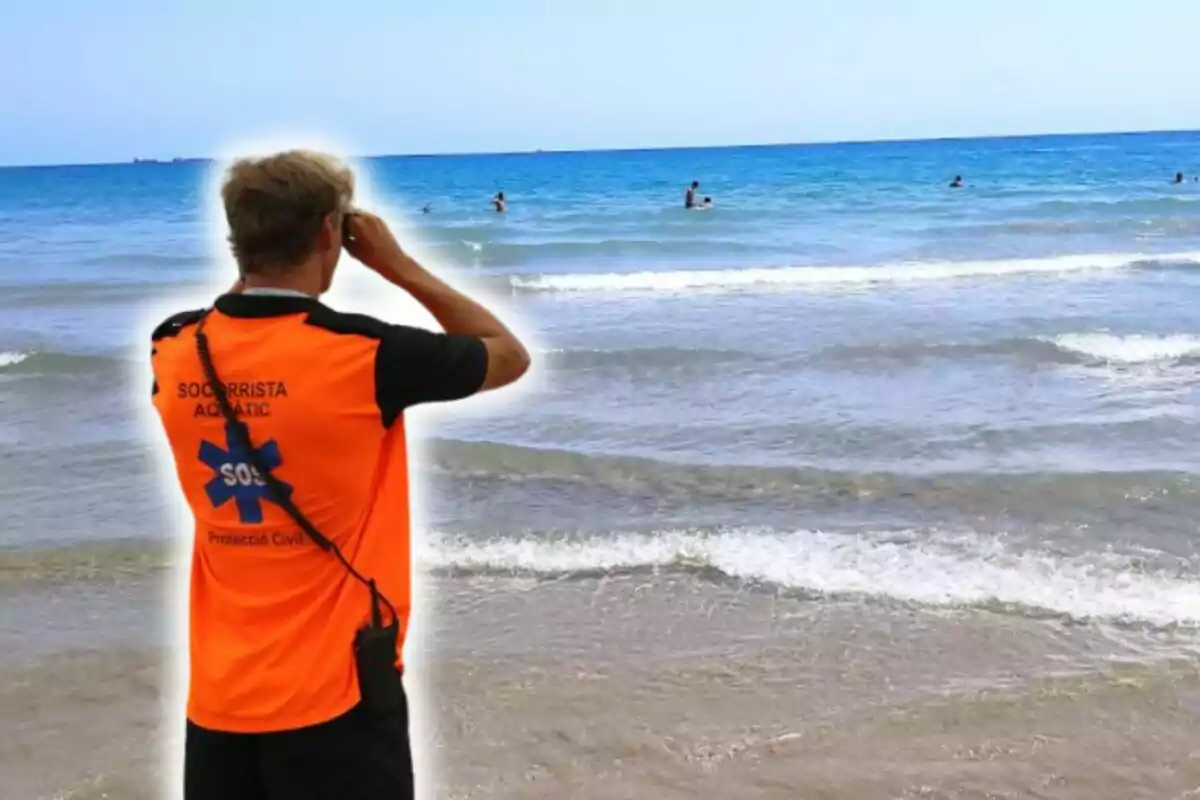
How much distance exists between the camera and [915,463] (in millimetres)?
8477

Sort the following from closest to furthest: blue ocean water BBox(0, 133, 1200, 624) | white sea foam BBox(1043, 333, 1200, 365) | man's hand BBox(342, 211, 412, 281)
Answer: man's hand BBox(342, 211, 412, 281) < blue ocean water BBox(0, 133, 1200, 624) < white sea foam BBox(1043, 333, 1200, 365)

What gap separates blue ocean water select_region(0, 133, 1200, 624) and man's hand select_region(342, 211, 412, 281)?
246 millimetres

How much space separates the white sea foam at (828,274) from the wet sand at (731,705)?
15.2m

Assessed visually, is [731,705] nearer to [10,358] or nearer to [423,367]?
[423,367]

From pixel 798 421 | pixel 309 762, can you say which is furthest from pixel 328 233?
pixel 798 421

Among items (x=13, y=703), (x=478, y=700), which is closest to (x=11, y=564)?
(x=13, y=703)

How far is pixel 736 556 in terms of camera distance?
6.63 m

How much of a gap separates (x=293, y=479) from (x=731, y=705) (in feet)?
10.3

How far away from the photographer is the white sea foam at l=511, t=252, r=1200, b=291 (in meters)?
21.1

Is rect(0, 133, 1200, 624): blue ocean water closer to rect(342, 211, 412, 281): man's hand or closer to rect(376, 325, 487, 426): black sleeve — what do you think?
rect(342, 211, 412, 281): man's hand

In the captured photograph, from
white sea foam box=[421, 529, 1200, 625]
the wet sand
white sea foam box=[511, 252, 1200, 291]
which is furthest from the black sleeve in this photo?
white sea foam box=[511, 252, 1200, 291]

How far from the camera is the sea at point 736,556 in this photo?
174 inches

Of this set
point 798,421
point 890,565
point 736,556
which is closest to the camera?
point 890,565

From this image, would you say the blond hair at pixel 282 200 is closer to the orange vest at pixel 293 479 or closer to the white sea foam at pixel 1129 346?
the orange vest at pixel 293 479
